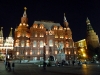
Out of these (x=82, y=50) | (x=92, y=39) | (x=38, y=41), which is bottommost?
(x=82, y=50)

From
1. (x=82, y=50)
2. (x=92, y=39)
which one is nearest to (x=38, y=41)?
(x=92, y=39)

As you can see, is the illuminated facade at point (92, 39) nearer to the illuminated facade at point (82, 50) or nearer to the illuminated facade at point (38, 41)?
the illuminated facade at point (82, 50)

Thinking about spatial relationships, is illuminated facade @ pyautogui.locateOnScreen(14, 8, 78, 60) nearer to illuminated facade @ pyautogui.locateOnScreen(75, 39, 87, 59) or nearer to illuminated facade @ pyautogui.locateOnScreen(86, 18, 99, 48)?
illuminated facade @ pyautogui.locateOnScreen(86, 18, 99, 48)

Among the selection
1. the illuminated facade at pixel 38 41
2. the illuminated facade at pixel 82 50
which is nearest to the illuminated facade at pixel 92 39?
the illuminated facade at pixel 82 50

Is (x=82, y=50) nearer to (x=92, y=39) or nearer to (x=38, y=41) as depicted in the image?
(x=92, y=39)

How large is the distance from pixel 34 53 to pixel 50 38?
41.1 ft

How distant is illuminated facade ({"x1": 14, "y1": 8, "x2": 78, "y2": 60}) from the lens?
2968 inches

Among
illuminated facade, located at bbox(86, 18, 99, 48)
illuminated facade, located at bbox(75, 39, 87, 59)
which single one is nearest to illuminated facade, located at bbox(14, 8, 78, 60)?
illuminated facade, located at bbox(86, 18, 99, 48)

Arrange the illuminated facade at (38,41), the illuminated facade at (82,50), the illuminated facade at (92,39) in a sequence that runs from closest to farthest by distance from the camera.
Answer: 1. the illuminated facade at (38,41)
2. the illuminated facade at (92,39)
3. the illuminated facade at (82,50)

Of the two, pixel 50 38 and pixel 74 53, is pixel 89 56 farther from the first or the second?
pixel 50 38

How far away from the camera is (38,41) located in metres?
77.8

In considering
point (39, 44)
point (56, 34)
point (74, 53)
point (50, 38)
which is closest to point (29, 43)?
point (39, 44)

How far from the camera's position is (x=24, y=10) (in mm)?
86625

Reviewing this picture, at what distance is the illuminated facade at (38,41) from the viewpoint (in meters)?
75.4
